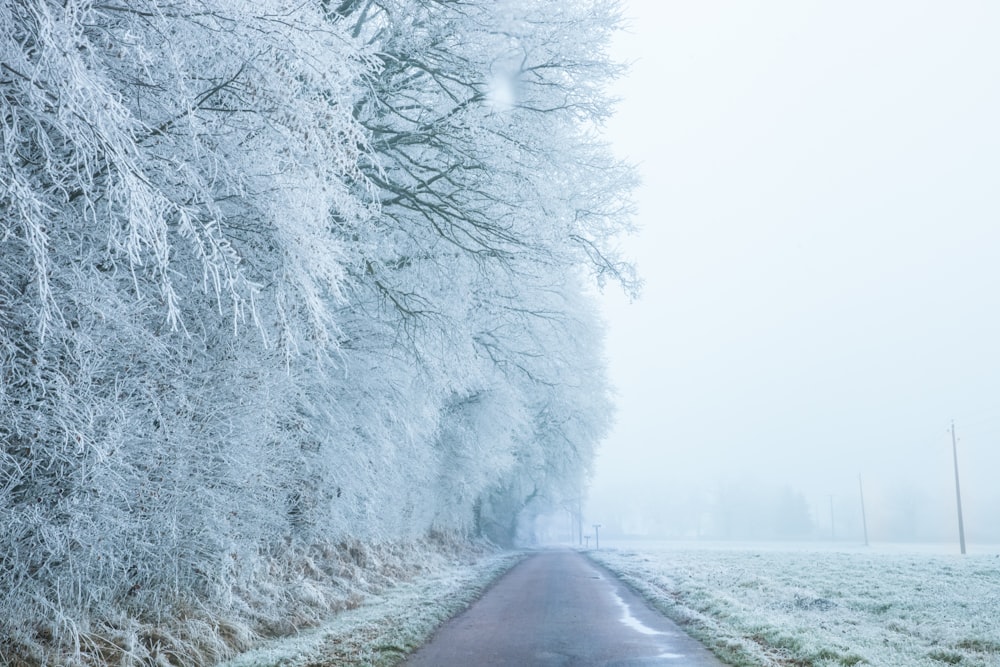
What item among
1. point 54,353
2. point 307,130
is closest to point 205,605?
point 54,353

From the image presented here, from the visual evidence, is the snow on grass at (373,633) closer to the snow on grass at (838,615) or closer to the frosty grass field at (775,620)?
the frosty grass field at (775,620)

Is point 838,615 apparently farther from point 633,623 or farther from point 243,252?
point 243,252

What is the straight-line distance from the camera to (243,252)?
573 centimetres

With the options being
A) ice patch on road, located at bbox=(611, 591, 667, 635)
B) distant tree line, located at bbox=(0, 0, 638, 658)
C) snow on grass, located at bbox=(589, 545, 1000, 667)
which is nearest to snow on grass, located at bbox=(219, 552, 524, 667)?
distant tree line, located at bbox=(0, 0, 638, 658)

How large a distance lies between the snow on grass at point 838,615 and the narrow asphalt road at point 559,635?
45 cm

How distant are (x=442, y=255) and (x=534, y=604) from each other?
5.57 metres

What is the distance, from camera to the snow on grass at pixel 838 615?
7.05 m

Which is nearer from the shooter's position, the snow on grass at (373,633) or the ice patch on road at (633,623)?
the snow on grass at (373,633)

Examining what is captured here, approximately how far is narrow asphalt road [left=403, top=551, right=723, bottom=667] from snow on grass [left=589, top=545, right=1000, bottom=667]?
0.45 metres

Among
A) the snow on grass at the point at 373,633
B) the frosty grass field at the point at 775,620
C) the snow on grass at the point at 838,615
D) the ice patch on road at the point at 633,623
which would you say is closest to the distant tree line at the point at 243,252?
the snow on grass at the point at 373,633

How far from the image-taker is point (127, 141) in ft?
12.9

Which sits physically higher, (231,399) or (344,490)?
(231,399)

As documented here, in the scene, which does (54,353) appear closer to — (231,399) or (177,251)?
(177,251)

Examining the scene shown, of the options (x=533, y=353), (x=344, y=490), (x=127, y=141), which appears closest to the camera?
(x=127, y=141)
